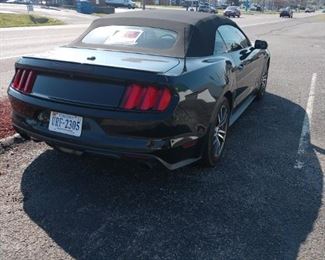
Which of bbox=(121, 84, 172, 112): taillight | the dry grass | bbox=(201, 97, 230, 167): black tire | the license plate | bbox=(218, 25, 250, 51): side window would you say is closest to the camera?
bbox=(121, 84, 172, 112): taillight

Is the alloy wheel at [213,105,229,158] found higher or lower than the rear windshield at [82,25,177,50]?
lower

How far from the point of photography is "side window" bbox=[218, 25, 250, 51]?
504 centimetres

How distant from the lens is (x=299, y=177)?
14.3 feet

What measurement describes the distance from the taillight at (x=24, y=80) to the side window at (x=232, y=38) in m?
2.31

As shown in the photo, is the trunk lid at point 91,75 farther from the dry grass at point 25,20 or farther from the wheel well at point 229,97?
the dry grass at point 25,20

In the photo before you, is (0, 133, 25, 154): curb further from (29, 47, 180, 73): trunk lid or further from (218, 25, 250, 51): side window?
(218, 25, 250, 51): side window

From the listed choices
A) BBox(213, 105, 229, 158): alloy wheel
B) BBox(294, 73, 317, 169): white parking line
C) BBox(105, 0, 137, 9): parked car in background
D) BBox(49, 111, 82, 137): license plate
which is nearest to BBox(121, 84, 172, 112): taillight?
BBox(49, 111, 82, 137): license plate

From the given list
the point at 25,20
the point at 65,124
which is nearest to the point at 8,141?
the point at 65,124

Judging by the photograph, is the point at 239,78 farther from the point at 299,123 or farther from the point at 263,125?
the point at 299,123

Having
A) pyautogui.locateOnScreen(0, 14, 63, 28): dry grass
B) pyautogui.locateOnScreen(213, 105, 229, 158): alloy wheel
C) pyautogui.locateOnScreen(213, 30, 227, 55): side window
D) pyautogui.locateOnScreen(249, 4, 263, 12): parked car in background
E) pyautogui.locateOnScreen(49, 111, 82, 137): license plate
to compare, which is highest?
pyautogui.locateOnScreen(213, 30, 227, 55): side window

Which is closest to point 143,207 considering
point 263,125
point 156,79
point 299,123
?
point 156,79

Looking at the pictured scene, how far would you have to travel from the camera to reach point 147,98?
330 centimetres

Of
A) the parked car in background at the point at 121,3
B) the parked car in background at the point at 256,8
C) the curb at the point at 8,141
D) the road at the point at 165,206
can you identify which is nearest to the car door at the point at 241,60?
the road at the point at 165,206

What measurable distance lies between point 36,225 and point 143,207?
0.89 meters
